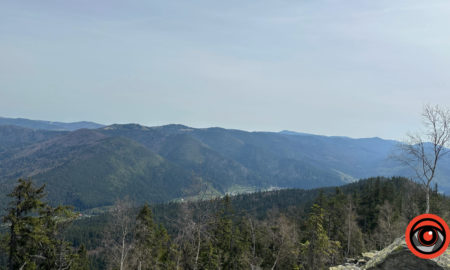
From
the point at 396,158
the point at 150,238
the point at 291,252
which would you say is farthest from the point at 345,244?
the point at 150,238

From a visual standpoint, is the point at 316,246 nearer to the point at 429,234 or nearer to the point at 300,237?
the point at 300,237

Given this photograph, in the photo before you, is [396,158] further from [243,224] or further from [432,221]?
[243,224]

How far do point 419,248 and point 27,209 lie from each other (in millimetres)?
27617

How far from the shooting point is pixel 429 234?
6777 millimetres

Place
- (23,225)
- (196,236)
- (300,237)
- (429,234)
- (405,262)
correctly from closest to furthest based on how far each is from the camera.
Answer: (429,234) → (405,262) → (23,225) → (196,236) → (300,237)

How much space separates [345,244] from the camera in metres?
52.8

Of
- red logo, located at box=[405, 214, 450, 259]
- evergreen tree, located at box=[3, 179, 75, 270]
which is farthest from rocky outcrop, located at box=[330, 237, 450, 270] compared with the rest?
evergreen tree, located at box=[3, 179, 75, 270]

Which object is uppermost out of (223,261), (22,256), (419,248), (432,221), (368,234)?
(432,221)

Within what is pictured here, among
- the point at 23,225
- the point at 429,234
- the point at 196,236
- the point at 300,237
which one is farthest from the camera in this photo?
the point at 300,237

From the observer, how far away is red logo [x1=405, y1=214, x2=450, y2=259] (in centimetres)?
662

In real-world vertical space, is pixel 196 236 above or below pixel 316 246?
above

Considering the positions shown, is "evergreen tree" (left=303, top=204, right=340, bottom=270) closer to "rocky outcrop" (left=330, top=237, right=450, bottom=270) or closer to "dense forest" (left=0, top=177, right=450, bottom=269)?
"dense forest" (left=0, top=177, right=450, bottom=269)

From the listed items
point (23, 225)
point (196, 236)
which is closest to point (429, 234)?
point (196, 236)

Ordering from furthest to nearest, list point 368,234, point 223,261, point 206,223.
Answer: point 368,234, point 223,261, point 206,223
